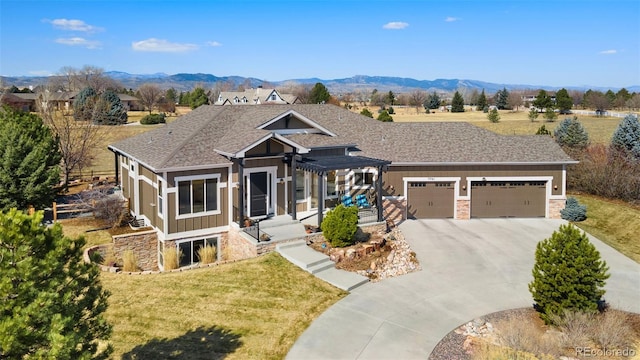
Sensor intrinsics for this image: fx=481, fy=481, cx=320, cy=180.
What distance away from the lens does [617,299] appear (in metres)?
15.0

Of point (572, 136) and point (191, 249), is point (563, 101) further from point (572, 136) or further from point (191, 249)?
point (191, 249)

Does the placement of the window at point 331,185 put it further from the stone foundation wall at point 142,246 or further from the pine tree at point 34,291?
the pine tree at point 34,291

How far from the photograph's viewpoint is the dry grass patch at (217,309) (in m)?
11.5

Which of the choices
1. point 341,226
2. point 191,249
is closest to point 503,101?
point 341,226

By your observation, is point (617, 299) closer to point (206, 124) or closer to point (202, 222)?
point (202, 222)

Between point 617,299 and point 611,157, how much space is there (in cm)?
1869

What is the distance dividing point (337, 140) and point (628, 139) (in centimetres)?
2150

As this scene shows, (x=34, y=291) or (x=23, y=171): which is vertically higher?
(x=23, y=171)

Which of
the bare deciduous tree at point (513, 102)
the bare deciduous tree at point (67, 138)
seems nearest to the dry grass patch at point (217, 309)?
the bare deciduous tree at point (67, 138)

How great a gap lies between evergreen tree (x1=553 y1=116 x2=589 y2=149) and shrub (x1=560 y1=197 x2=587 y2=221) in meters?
11.3

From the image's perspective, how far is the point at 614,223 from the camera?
24797mm

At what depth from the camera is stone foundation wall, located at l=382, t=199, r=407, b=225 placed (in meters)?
24.0

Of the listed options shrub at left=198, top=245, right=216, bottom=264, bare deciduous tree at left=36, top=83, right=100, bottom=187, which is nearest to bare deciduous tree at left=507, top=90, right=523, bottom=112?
bare deciduous tree at left=36, top=83, right=100, bottom=187

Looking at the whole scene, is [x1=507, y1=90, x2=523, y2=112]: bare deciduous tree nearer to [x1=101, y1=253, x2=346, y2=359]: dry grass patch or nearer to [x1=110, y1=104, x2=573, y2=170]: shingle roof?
[x1=110, y1=104, x2=573, y2=170]: shingle roof
